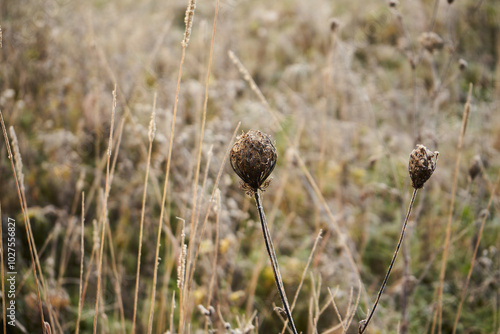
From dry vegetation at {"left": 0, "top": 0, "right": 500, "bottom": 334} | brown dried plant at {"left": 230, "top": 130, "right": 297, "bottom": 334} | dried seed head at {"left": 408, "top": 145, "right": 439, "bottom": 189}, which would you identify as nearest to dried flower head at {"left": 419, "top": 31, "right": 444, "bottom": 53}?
dry vegetation at {"left": 0, "top": 0, "right": 500, "bottom": 334}

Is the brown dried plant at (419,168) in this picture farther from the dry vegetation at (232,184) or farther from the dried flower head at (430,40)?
the dried flower head at (430,40)

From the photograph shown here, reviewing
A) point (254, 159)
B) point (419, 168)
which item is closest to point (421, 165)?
point (419, 168)

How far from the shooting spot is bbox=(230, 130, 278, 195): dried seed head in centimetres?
80

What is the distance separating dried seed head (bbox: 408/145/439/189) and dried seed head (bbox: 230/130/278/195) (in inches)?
12.7

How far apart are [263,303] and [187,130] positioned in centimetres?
115

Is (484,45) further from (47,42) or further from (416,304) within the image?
(47,42)

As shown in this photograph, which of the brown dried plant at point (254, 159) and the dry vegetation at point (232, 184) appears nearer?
the brown dried plant at point (254, 159)

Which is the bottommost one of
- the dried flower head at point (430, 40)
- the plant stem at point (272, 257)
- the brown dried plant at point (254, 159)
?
the plant stem at point (272, 257)

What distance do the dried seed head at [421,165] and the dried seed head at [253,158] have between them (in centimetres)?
32

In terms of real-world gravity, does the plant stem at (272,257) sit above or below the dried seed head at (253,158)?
below

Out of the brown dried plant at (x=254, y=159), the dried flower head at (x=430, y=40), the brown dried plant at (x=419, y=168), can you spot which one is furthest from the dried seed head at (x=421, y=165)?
the dried flower head at (x=430, y=40)

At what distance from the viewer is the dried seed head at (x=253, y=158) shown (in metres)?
0.80

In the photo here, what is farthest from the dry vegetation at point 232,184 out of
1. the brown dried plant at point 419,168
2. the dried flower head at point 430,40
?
the brown dried plant at point 419,168

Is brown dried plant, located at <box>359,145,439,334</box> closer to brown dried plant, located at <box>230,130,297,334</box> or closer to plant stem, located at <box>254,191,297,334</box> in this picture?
plant stem, located at <box>254,191,297,334</box>
